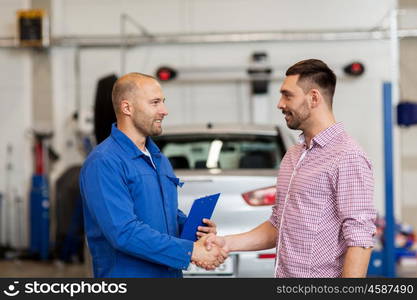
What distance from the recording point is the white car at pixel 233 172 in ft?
14.3

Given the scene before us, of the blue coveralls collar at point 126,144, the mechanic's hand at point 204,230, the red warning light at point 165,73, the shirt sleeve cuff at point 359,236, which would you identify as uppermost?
the red warning light at point 165,73

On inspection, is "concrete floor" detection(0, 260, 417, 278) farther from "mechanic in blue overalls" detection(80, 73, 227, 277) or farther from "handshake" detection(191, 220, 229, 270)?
"mechanic in blue overalls" detection(80, 73, 227, 277)

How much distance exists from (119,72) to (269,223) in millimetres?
7246

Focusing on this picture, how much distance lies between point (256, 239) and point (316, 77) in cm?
71

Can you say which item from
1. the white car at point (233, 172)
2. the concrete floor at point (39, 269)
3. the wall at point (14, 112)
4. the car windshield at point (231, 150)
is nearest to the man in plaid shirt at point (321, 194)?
the white car at point (233, 172)

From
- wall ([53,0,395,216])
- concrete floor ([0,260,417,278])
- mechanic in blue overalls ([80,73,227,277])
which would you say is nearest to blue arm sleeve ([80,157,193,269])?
mechanic in blue overalls ([80,73,227,277])

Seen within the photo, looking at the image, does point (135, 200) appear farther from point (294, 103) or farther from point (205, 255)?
point (294, 103)

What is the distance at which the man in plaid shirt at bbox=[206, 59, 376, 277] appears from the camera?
237 cm

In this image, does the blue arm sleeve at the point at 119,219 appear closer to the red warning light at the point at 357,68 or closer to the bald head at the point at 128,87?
the bald head at the point at 128,87

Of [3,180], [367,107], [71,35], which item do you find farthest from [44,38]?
[367,107]

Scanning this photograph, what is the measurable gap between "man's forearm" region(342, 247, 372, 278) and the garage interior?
710 cm

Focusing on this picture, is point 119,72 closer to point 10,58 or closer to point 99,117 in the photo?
point 10,58

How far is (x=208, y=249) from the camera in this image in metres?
2.65

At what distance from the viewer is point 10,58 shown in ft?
32.3
